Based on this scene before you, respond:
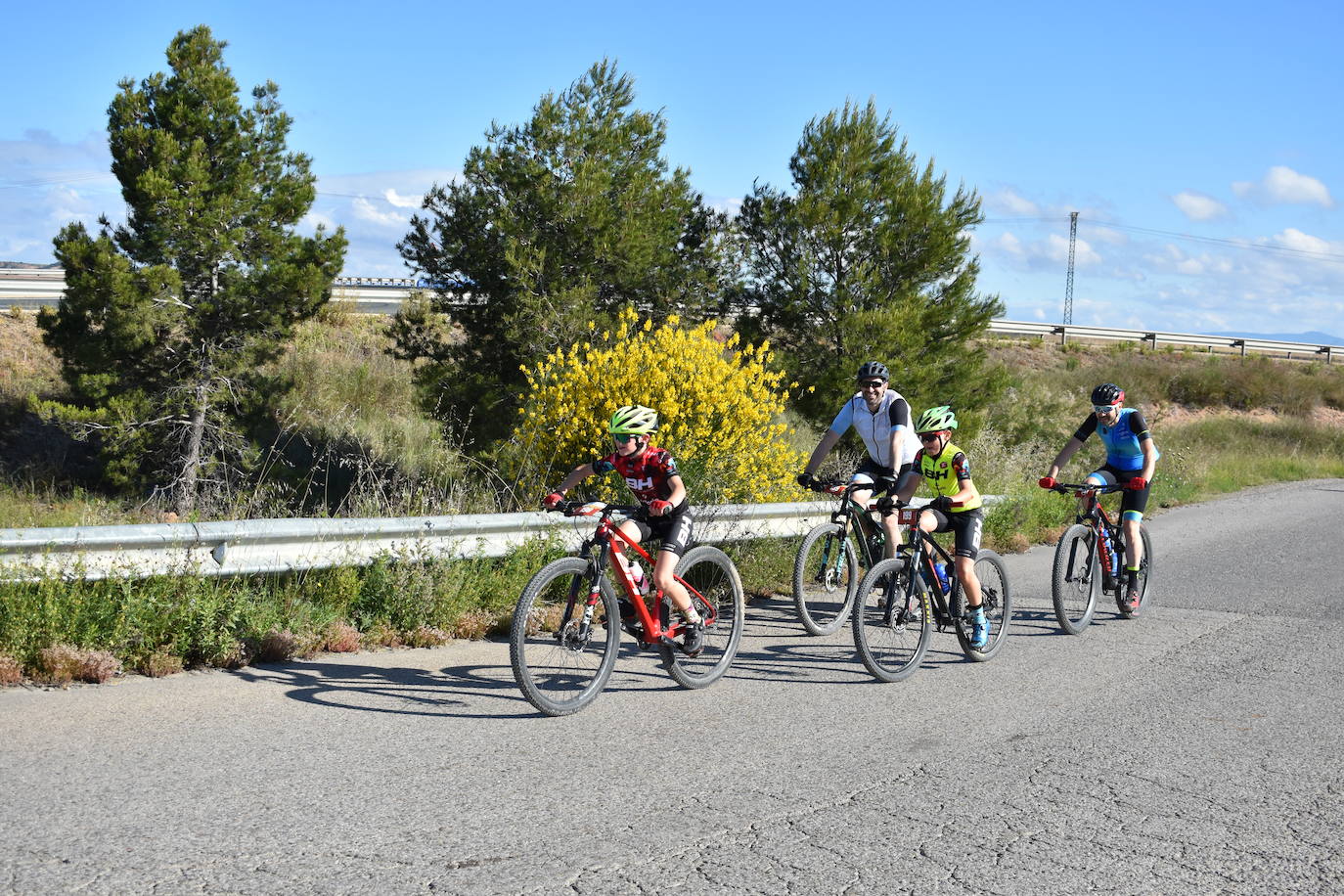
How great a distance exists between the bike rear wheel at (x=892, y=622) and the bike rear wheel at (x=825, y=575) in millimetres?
1024

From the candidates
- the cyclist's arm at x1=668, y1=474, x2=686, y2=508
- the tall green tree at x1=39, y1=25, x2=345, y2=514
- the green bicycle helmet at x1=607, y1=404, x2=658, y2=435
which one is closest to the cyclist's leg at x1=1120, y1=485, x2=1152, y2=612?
the cyclist's arm at x1=668, y1=474, x2=686, y2=508

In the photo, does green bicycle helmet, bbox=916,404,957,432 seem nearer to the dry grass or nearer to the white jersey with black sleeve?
the white jersey with black sleeve

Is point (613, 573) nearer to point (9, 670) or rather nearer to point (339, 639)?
point (339, 639)

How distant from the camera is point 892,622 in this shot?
7.09m

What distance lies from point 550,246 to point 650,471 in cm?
1268

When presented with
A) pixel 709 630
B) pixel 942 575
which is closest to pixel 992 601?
pixel 942 575

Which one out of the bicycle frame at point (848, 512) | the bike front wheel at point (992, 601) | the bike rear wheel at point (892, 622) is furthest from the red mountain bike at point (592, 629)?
the bike front wheel at point (992, 601)

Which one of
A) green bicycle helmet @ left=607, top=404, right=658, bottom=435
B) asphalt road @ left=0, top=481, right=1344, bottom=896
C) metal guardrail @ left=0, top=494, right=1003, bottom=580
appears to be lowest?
asphalt road @ left=0, top=481, right=1344, bottom=896

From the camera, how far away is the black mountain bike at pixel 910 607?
6922 millimetres

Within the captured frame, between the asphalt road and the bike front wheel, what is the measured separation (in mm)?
125

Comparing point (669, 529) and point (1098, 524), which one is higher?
point (669, 529)

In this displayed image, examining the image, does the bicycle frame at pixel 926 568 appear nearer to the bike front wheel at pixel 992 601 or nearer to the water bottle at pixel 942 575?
the water bottle at pixel 942 575

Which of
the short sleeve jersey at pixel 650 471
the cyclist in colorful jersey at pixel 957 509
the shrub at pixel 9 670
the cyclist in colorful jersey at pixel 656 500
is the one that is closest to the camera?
the shrub at pixel 9 670

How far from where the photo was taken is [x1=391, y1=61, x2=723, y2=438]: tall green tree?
60.6 ft
